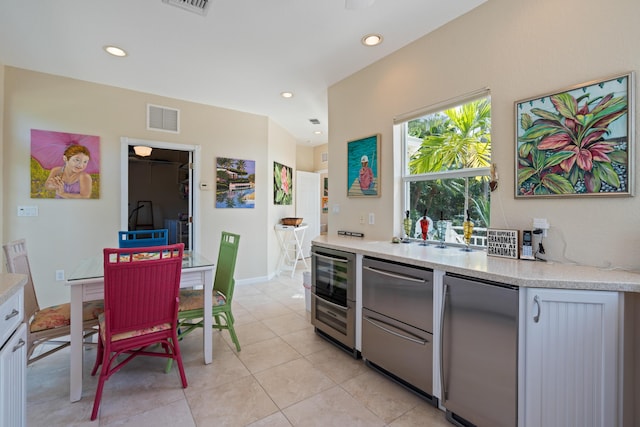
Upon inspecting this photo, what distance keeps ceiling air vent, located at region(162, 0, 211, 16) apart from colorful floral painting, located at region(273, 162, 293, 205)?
116 inches

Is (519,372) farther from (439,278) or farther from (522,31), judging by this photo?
(522,31)

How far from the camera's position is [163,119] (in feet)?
13.0

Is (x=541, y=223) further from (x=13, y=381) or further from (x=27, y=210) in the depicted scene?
(x=27, y=210)

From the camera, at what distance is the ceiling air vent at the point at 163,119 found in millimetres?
3867

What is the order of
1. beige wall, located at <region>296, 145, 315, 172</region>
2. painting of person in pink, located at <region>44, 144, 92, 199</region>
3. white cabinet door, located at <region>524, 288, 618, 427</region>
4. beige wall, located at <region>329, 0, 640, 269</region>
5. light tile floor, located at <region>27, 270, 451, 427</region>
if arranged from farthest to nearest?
beige wall, located at <region>296, 145, 315, 172</region>, painting of person in pink, located at <region>44, 144, 92, 199</region>, light tile floor, located at <region>27, 270, 451, 427</region>, beige wall, located at <region>329, 0, 640, 269</region>, white cabinet door, located at <region>524, 288, 618, 427</region>

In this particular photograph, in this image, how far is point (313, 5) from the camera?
2.15 meters

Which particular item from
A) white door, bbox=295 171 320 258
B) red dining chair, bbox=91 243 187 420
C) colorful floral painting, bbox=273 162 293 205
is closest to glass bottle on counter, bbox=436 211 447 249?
red dining chair, bbox=91 243 187 420

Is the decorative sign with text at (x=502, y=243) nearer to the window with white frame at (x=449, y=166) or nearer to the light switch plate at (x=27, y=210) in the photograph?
the window with white frame at (x=449, y=166)

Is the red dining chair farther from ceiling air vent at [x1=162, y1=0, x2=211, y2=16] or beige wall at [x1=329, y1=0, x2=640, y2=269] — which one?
beige wall at [x1=329, y1=0, x2=640, y2=269]

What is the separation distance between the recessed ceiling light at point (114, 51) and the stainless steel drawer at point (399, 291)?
121 inches

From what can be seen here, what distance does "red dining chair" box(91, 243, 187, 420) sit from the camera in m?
1.73

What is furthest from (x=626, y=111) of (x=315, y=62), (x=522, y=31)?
(x=315, y=62)

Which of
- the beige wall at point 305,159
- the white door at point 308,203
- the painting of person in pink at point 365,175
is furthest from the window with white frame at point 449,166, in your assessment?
the beige wall at point 305,159

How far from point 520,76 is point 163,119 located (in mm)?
4094
